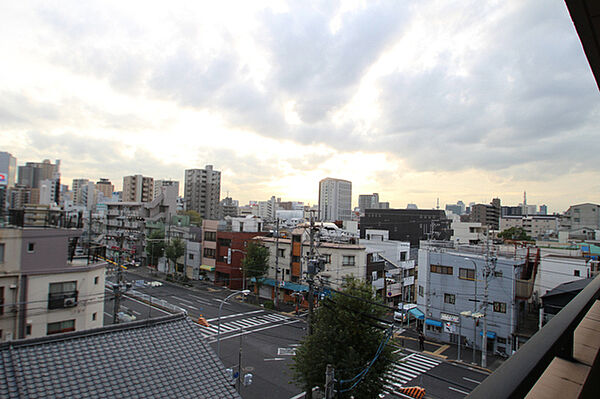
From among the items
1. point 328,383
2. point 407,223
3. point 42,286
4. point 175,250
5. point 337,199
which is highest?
point 337,199

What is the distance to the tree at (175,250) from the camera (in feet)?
121

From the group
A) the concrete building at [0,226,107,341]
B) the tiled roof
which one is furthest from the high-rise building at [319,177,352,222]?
the tiled roof

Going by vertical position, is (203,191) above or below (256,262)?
above

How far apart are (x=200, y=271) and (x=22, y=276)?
2642 centimetres

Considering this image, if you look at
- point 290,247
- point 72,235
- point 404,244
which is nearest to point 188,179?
point 290,247

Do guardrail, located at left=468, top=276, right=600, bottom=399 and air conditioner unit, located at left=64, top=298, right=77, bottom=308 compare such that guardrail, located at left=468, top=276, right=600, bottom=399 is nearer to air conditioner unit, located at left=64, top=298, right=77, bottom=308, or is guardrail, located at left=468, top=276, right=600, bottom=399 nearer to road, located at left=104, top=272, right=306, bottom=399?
road, located at left=104, top=272, right=306, bottom=399

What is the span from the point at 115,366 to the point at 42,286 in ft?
26.6

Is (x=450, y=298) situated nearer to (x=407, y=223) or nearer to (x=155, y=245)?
(x=407, y=223)

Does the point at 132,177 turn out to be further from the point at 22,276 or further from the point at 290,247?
the point at 22,276

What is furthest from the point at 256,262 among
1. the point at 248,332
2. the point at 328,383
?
the point at 328,383

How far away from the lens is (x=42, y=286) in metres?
12.1

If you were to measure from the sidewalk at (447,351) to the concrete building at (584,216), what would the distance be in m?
40.7

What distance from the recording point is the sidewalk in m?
17.4

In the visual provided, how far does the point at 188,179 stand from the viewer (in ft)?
245
